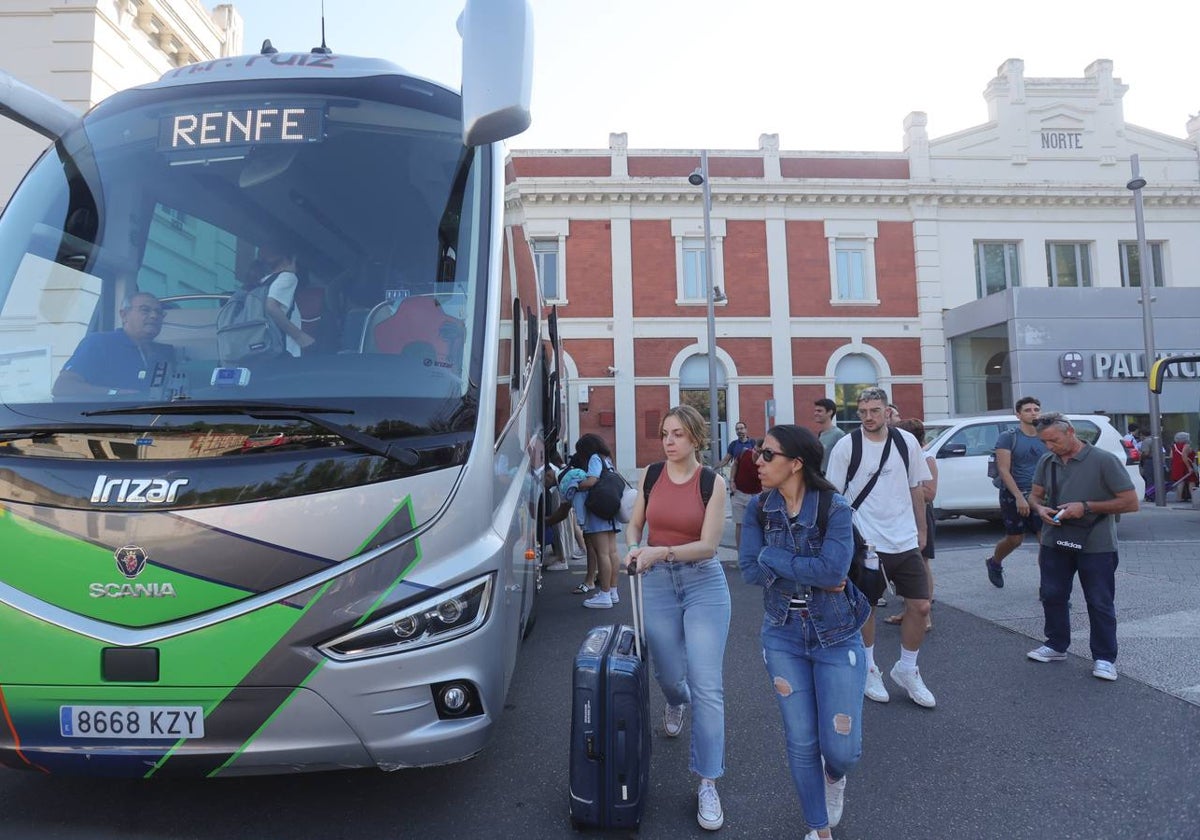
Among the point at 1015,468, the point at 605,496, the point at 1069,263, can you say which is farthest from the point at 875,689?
the point at 1069,263

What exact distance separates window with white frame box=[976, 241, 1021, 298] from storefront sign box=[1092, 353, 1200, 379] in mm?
4575

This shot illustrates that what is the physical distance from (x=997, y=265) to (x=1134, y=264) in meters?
4.59

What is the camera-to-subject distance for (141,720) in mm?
2605

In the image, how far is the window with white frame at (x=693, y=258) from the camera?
23250 mm

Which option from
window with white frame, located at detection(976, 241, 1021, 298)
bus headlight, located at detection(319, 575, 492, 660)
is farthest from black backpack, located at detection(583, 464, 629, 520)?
window with white frame, located at detection(976, 241, 1021, 298)

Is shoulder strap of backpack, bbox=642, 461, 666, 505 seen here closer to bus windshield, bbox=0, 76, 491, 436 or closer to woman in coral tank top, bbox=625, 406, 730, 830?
woman in coral tank top, bbox=625, 406, 730, 830

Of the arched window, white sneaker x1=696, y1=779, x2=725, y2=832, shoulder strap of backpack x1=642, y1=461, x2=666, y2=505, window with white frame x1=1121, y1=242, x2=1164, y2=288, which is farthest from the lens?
window with white frame x1=1121, y1=242, x2=1164, y2=288

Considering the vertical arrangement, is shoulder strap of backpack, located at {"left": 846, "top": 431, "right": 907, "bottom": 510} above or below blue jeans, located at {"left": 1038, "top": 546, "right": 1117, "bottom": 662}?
above

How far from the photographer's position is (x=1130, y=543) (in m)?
10.5

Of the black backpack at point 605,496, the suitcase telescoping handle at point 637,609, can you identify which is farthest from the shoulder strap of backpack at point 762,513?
the black backpack at point 605,496

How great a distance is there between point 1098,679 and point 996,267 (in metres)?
22.4

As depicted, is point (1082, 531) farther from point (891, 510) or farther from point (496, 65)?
point (496, 65)

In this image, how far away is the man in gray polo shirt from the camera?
16.1ft

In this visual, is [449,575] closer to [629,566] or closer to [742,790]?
[629,566]
